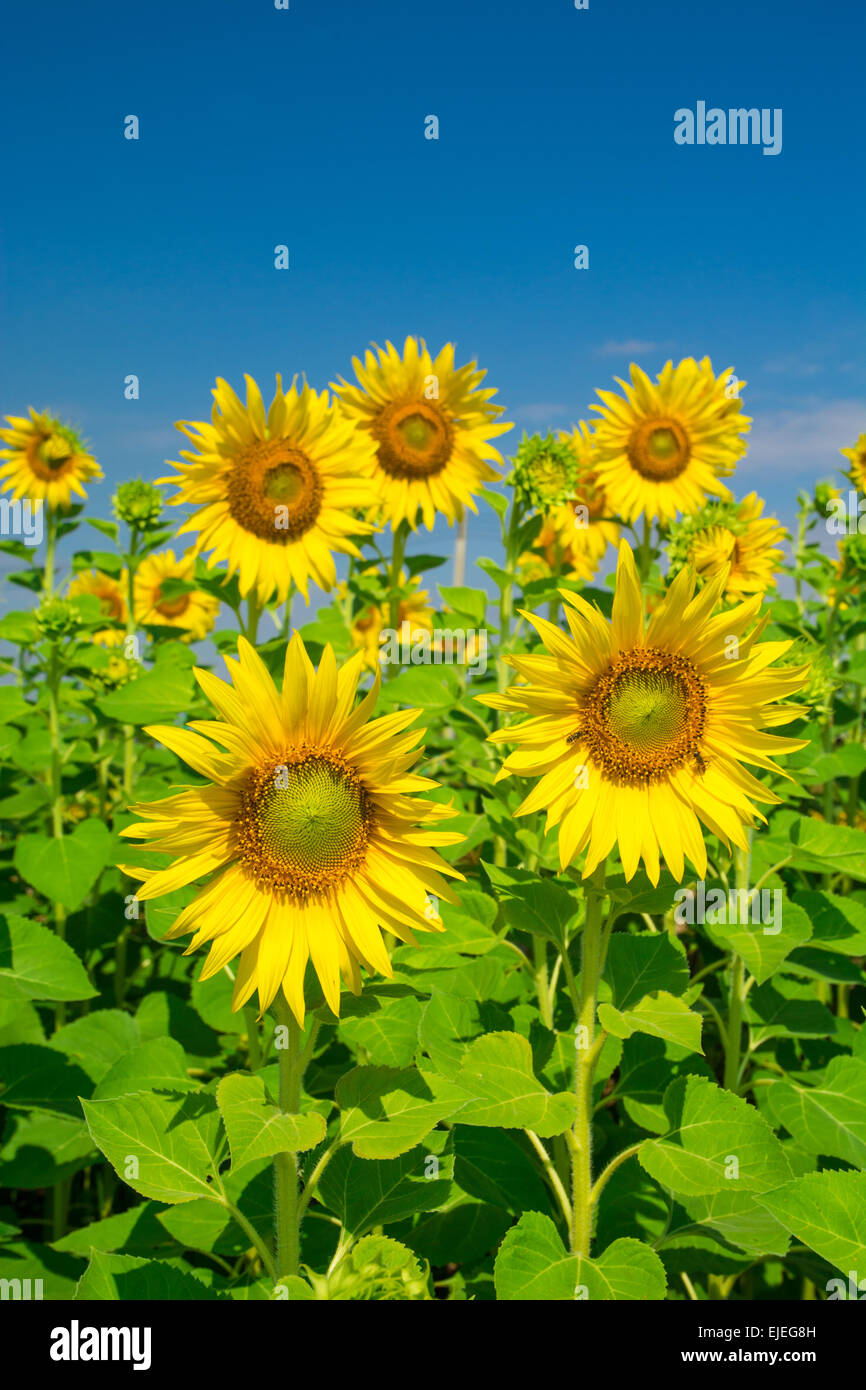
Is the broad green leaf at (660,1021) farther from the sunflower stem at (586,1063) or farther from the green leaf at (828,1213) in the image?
the green leaf at (828,1213)

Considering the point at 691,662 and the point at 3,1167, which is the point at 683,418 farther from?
the point at 3,1167

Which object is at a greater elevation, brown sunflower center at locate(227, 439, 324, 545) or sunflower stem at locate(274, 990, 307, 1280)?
brown sunflower center at locate(227, 439, 324, 545)

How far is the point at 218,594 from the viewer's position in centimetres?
400

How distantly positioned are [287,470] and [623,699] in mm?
2127

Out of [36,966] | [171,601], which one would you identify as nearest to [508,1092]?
[36,966]

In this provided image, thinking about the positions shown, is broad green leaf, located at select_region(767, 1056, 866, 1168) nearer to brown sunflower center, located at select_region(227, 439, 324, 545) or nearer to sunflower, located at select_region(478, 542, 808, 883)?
sunflower, located at select_region(478, 542, 808, 883)

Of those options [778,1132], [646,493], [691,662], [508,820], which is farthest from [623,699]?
[646,493]

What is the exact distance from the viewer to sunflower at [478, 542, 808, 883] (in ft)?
7.84

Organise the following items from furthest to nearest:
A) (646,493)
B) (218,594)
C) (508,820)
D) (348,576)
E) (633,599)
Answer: (646,493) < (348,576) < (218,594) < (508,820) < (633,599)

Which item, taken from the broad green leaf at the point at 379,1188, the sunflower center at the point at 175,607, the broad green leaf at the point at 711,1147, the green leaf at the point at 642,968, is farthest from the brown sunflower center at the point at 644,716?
the sunflower center at the point at 175,607

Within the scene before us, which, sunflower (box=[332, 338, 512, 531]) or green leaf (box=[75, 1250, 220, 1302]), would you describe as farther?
sunflower (box=[332, 338, 512, 531])

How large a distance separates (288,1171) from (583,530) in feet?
16.7

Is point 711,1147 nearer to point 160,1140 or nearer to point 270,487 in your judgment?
point 160,1140

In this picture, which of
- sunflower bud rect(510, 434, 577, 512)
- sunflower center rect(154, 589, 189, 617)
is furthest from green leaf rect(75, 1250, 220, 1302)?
sunflower center rect(154, 589, 189, 617)
